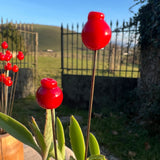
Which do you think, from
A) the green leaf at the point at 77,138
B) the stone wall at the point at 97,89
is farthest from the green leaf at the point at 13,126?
the stone wall at the point at 97,89

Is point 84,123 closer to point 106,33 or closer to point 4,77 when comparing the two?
point 4,77

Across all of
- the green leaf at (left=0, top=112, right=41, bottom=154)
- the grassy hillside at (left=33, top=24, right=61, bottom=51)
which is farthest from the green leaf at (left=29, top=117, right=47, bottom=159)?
the grassy hillside at (left=33, top=24, right=61, bottom=51)

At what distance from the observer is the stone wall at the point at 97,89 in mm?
3859

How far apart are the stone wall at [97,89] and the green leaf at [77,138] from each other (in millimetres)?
3160

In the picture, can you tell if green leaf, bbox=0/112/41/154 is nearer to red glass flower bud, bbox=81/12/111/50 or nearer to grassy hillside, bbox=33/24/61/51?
red glass flower bud, bbox=81/12/111/50

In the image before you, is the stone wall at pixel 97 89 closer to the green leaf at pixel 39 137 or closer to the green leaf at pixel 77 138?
the green leaf at pixel 77 138

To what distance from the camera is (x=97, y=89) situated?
13.0 feet

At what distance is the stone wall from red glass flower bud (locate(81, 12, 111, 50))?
3367mm

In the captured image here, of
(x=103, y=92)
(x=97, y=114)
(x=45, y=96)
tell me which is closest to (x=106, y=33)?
(x=45, y=96)

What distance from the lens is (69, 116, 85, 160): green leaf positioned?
0.77m

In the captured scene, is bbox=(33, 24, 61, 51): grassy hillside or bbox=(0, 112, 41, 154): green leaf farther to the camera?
bbox=(33, 24, 61, 51): grassy hillside

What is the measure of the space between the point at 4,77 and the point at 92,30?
2.52 ft

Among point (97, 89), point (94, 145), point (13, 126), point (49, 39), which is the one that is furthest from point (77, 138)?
point (49, 39)

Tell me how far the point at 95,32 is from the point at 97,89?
11.4 ft
